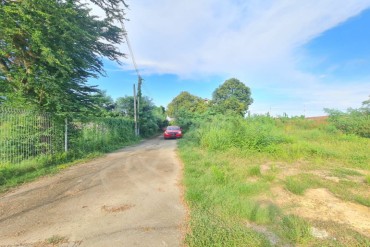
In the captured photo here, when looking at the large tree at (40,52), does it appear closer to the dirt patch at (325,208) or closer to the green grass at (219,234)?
the green grass at (219,234)

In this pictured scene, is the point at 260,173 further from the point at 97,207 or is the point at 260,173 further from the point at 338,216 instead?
the point at 97,207

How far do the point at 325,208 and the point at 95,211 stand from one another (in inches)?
183

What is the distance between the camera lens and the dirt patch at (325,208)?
3.69 m

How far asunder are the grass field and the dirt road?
54 centimetres

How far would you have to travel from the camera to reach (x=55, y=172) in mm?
7125

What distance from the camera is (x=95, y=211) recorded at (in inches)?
162

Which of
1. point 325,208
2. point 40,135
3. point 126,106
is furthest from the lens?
point 126,106

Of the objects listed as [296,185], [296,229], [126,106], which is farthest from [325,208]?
[126,106]

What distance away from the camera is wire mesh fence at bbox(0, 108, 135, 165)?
7285mm

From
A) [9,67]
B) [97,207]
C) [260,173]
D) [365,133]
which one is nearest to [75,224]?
[97,207]

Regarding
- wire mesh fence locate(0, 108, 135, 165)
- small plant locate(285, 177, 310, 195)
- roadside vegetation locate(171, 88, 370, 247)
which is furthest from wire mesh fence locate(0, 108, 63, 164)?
small plant locate(285, 177, 310, 195)

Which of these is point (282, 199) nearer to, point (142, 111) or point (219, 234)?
point (219, 234)

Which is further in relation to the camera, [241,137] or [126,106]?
[126,106]

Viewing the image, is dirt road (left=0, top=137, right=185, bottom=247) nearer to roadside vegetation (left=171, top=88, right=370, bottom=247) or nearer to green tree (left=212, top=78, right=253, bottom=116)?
roadside vegetation (left=171, top=88, right=370, bottom=247)
